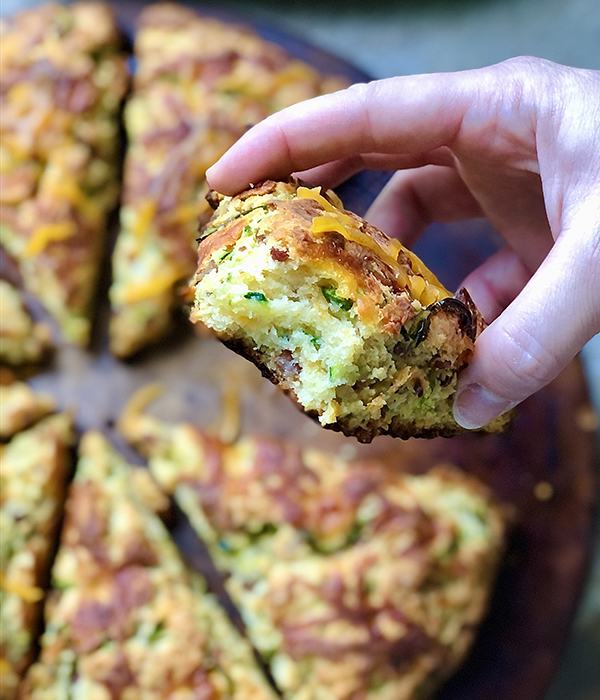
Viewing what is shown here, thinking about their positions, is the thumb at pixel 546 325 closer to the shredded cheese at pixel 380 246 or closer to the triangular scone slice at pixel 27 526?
the shredded cheese at pixel 380 246

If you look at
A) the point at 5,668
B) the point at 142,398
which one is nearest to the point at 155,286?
the point at 142,398

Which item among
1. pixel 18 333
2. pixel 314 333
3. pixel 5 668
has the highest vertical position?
pixel 314 333

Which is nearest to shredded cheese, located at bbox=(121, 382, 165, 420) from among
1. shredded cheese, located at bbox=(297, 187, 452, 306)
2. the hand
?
the hand

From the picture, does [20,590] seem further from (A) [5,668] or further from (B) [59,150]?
(B) [59,150]

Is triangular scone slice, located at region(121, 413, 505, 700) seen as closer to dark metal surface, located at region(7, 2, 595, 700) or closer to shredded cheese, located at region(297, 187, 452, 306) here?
dark metal surface, located at region(7, 2, 595, 700)

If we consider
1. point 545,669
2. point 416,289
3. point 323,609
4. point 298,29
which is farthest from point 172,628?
point 298,29
